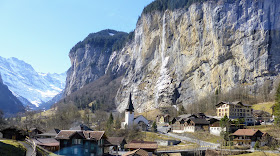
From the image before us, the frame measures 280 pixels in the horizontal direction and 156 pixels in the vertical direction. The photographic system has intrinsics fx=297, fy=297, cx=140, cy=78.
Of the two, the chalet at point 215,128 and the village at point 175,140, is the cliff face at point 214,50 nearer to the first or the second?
the village at point 175,140

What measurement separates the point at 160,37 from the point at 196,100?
200 feet

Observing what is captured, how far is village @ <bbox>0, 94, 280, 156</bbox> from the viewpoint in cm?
6006

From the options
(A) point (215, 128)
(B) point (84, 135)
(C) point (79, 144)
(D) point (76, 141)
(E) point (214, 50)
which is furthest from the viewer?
(E) point (214, 50)

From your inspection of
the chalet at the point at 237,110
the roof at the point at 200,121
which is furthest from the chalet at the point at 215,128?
the chalet at the point at 237,110

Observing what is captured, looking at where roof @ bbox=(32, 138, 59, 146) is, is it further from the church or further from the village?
the church

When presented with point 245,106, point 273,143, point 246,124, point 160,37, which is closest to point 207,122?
point 246,124

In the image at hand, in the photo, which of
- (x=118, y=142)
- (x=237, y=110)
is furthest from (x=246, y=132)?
(x=237, y=110)

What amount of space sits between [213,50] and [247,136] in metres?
83.5

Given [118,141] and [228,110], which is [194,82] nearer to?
[228,110]

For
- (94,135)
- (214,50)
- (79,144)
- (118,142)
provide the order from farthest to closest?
1. (214,50)
2. (118,142)
3. (94,135)
4. (79,144)

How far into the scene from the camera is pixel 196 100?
15150 centimetres

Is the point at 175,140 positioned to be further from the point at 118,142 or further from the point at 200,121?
the point at 200,121

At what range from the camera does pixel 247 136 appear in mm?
69812

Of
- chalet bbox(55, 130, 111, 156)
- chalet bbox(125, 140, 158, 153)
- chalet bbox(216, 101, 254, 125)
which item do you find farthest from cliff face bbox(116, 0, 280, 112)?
chalet bbox(55, 130, 111, 156)
